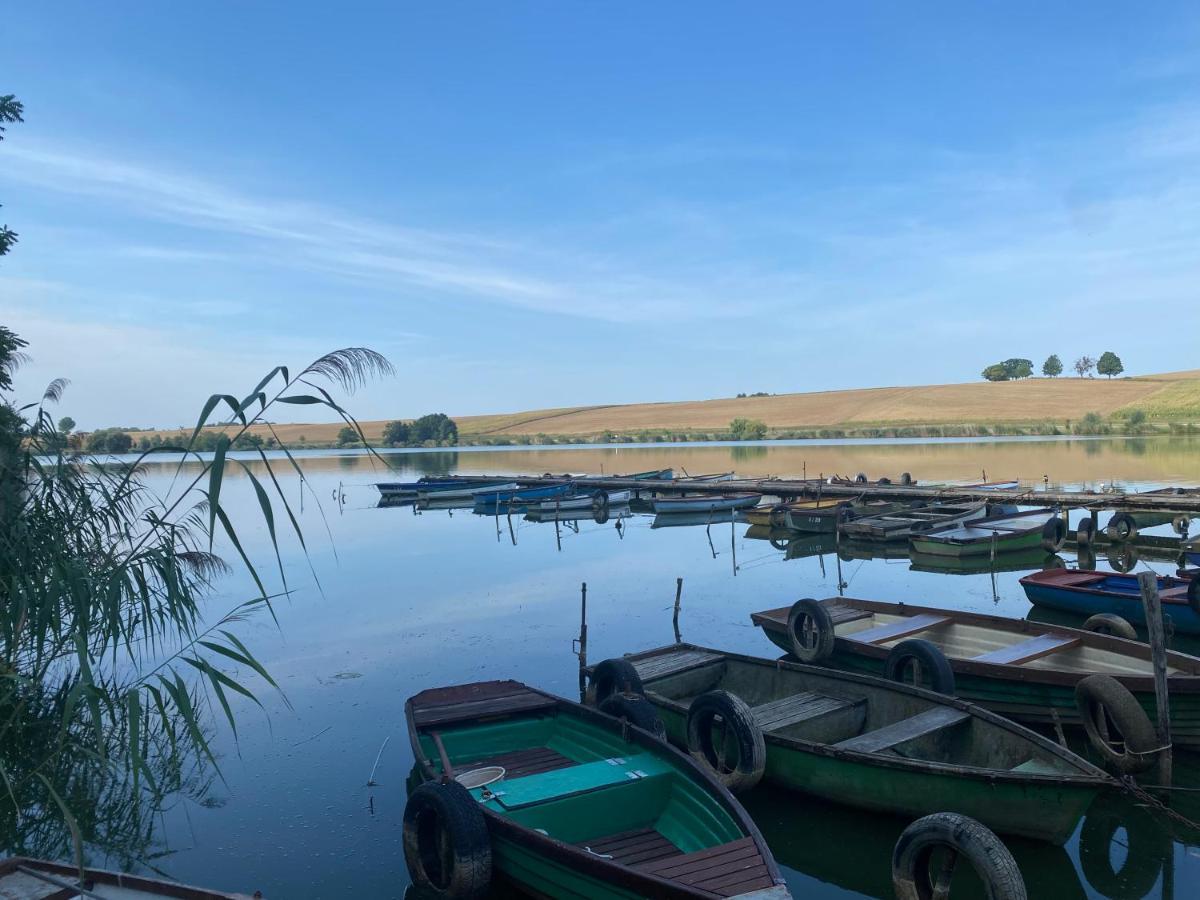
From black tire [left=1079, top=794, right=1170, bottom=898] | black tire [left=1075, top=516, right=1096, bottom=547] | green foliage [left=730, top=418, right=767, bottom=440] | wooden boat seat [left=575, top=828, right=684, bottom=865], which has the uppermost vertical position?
green foliage [left=730, top=418, right=767, bottom=440]

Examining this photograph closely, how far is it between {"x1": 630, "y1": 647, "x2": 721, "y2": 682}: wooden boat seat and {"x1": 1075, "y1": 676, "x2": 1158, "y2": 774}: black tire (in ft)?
15.6

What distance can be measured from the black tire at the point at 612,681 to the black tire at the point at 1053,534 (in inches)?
846

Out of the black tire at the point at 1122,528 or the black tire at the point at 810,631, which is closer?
the black tire at the point at 810,631

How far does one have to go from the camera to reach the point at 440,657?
16.5m

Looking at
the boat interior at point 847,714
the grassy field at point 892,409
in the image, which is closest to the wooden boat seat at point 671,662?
the boat interior at point 847,714

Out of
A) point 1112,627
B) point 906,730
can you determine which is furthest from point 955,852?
point 1112,627

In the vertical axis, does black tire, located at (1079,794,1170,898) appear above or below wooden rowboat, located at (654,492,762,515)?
below

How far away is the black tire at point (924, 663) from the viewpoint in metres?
10.9

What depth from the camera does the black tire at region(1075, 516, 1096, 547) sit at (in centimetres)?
2777

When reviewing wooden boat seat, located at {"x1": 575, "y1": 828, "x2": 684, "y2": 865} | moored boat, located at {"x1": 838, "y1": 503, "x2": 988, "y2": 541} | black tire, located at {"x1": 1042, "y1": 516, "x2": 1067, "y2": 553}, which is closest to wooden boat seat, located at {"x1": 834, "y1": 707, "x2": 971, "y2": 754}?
wooden boat seat, located at {"x1": 575, "y1": 828, "x2": 684, "y2": 865}

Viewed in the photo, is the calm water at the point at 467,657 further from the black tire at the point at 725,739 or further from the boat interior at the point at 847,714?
the boat interior at the point at 847,714

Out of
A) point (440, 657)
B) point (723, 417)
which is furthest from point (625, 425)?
point (440, 657)

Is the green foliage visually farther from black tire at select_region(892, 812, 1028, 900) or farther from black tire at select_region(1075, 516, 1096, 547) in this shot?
black tire at select_region(892, 812, 1028, 900)

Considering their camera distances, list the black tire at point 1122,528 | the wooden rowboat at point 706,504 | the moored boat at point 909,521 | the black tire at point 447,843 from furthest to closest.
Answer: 1. the wooden rowboat at point 706,504
2. the moored boat at point 909,521
3. the black tire at point 1122,528
4. the black tire at point 447,843
